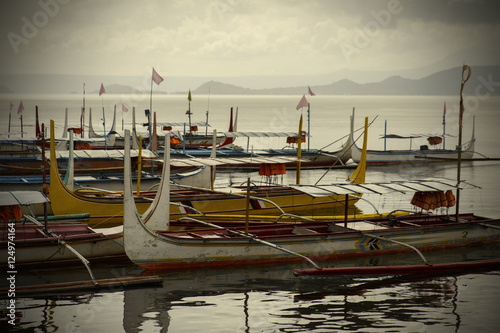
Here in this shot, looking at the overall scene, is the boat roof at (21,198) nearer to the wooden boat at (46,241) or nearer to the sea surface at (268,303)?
the wooden boat at (46,241)

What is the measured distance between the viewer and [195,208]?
94.5 feet

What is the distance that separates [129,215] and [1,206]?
4.39 metres

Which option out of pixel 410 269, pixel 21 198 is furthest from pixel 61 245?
pixel 410 269

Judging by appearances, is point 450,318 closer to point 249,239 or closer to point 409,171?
point 249,239

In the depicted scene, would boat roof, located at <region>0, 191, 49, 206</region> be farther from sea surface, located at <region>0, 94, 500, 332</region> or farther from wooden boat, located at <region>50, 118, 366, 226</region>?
wooden boat, located at <region>50, 118, 366, 226</region>

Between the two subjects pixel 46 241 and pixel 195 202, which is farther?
pixel 195 202

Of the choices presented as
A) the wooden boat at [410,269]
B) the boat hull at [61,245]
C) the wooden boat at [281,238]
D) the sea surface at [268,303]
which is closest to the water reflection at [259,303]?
the sea surface at [268,303]

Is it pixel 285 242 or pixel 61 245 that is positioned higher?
pixel 285 242

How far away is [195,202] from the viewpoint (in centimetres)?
2888

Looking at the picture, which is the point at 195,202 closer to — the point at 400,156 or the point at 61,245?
the point at 61,245

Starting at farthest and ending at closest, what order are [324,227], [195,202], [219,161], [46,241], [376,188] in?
[195,202] → [219,161] → [324,227] → [376,188] → [46,241]

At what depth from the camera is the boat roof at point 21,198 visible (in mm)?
18875

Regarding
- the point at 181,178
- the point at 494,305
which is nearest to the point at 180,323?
the point at 494,305

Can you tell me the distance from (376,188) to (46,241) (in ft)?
41.0
